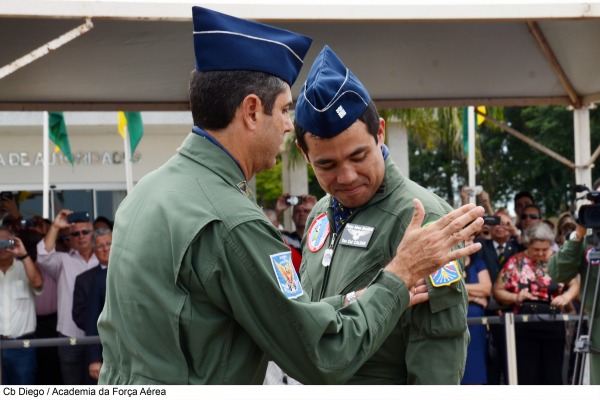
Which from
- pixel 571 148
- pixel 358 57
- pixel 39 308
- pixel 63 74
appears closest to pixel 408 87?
pixel 358 57

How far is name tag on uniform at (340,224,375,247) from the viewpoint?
3051 mm

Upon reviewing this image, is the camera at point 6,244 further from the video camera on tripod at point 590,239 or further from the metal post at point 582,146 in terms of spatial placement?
the metal post at point 582,146

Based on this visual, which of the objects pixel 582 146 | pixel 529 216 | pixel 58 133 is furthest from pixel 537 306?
pixel 58 133

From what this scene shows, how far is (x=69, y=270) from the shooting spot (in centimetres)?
784

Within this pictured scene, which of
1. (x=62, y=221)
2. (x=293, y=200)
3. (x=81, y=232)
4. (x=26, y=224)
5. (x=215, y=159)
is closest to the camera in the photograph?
(x=215, y=159)

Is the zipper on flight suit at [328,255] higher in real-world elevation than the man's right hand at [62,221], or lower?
lower

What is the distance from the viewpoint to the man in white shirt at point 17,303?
24.3 ft

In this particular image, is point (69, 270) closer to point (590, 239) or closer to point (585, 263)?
point (585, 263)

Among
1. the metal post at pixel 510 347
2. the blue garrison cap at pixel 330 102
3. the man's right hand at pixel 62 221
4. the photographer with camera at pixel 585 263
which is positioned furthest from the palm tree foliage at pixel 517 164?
the blue garrison cap at pixel 330 102

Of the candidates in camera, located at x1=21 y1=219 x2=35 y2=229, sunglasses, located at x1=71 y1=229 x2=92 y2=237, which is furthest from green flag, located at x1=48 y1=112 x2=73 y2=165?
sunglasses, located at x1=71 y1=229 x2=92 y2=237

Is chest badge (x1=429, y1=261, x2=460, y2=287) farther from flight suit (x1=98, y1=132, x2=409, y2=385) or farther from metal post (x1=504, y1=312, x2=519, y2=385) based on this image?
metal post (x1=504, y1=312, x2=519, y2=385)

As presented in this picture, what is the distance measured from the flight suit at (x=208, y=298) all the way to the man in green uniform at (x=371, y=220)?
46 cm

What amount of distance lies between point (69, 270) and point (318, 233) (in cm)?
491

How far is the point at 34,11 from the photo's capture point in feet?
17.8
